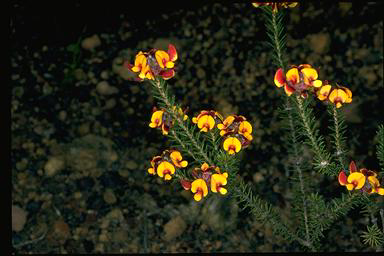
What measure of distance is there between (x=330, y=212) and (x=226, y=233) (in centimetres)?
71

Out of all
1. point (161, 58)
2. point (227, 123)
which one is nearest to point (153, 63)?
point (161, 58)

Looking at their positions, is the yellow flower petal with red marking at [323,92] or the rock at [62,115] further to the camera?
the rock at [62,115]

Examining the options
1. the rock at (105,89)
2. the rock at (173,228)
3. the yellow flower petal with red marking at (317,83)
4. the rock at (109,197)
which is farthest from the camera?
the rock at (105,89)

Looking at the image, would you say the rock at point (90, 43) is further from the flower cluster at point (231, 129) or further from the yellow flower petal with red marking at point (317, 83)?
the yellow flower petal with red marking at point (317, 83)

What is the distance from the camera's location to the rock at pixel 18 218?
7.64ft

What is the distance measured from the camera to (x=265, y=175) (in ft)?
8.20

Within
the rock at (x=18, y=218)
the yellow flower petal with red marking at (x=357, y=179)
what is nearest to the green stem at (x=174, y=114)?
the yellow flower petal with red marking at (x=357, y=179)

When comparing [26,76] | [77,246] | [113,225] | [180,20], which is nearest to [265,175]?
[113,225]

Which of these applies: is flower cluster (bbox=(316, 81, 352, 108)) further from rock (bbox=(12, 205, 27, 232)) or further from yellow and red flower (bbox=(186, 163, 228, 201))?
rock (bbox=(12, 205, 27, 232))

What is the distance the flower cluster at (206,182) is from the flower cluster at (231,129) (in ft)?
0.23

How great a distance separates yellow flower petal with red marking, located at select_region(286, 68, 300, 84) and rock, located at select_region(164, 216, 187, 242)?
1.19 metres

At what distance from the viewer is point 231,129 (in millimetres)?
1448

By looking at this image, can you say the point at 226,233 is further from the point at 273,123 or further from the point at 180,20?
the point at 180,20

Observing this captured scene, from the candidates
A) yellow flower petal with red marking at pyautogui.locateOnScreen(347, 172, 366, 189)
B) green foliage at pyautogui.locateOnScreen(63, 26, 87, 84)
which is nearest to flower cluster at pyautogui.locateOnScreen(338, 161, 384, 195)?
yellow flower petal with red marking at pyautogui.locateOnScreen(347, 172, 366, 189)
